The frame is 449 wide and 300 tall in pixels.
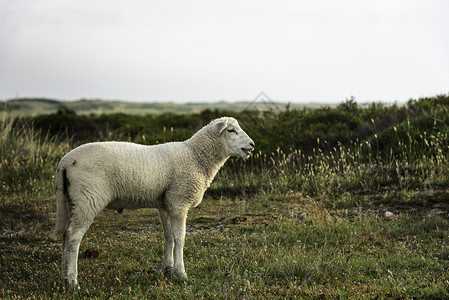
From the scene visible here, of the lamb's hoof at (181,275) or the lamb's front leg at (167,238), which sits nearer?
the lamb's hoof at (181,275)

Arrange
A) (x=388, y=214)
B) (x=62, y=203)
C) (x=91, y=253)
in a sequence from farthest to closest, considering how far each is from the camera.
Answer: (x=388, y=214) < (x=91, y=253) < (x=62, y=203)

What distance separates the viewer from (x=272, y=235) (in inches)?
294

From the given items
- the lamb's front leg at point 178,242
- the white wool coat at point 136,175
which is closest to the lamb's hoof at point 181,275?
the lamb's front leg at point 178,242

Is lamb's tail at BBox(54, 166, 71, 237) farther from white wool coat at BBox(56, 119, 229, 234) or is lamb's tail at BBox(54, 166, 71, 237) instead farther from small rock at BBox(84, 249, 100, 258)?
small rock at BBox(84, 249, 100, 258)

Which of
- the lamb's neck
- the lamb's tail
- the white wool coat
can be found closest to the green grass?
the lamb's tail

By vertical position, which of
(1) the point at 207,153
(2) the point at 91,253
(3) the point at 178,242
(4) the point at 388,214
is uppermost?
(1) the point at 207,153

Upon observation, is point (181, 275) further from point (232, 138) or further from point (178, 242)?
point (232, 138)

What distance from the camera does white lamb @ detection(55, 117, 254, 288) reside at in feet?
18.0

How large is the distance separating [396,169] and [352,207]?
1.88m

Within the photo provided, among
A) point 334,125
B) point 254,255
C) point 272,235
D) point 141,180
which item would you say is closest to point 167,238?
point 141,180

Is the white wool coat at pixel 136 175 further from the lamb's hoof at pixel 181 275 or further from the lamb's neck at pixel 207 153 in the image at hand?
the lamb's hoof at pixel 181 275

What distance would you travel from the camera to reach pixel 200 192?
6246 mm

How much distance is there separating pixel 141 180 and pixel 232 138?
1.44m

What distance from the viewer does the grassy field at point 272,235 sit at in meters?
5.47
